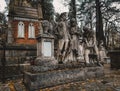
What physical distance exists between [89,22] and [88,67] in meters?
18.9

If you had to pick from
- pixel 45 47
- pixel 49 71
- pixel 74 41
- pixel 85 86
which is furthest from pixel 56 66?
pixel 74 41

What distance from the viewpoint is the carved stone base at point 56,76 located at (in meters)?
5.60

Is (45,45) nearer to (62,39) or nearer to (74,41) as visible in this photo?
(62,39)

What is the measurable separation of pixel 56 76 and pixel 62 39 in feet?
7.89

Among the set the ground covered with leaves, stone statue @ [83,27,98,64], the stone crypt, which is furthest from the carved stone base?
stone statue @ [83,27,98,64]

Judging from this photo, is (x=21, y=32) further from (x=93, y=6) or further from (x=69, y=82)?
(x=69, y=82)

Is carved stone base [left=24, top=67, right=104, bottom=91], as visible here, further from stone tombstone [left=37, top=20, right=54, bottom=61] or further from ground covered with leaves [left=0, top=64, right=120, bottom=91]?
stone tombstone [left=37, top=20, right=54, bottom=61]

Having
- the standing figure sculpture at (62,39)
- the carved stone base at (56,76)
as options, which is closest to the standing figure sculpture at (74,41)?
the standing figure sculpture at (62,39)

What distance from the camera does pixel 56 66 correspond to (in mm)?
6852

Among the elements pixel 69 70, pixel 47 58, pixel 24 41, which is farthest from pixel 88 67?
pixel 24 41

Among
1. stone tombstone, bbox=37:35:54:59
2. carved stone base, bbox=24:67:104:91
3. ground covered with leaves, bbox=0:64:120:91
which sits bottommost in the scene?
ground covered with leaves, bbox=0:64:120:91

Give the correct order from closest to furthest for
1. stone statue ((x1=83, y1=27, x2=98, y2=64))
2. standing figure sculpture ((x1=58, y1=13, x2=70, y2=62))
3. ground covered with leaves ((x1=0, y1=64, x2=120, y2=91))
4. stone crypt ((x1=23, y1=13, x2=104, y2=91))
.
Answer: ground covered with leaves ((x1=0, y1=64, x2=120, y2=91)) < stone crypt ((x1=23, y1=13, x2=104, y2=91)) < standing figure sculpture ((x1=58, y1=13, x2=70, y2=62)) < stone statue ((x1=83, y1=27, x2=98, y2=64))

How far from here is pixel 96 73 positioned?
810 centimetres

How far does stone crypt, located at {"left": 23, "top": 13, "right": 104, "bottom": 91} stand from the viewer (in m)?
5.88
